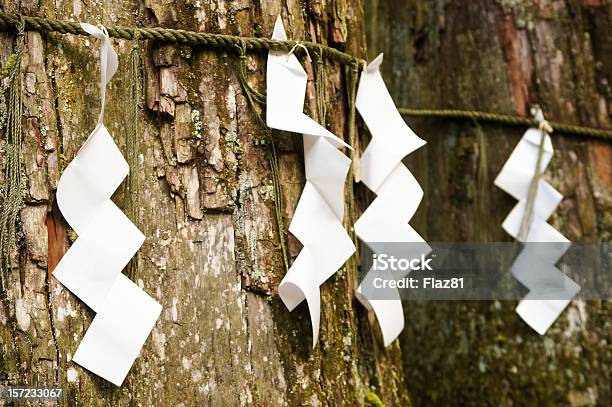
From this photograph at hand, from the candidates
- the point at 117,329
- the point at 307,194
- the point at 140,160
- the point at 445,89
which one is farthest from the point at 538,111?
the point at 117,329

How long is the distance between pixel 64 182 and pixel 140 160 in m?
0.12

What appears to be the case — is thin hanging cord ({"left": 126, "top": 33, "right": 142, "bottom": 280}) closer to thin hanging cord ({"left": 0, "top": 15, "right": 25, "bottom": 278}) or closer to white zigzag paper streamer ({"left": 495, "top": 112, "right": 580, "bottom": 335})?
thin hanging cord ({"left": 0, "top": 15, "right": 25, "bottom": 278})

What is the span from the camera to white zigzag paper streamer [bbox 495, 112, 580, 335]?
1658mm

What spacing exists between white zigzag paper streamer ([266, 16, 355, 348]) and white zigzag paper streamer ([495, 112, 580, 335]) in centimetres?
65

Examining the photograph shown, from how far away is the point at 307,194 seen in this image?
1.19 metres

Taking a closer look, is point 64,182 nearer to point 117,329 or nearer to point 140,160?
point 140,160

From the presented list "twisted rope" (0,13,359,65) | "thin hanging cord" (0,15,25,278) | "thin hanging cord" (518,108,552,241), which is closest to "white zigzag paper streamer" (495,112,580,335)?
"thin hanging cord" (518,108,552,241)

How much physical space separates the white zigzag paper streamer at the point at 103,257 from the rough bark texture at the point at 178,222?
0.08ft

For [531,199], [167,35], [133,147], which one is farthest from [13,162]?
[531,199]

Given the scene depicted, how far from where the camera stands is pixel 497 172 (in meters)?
1.78

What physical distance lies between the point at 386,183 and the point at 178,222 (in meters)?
0.43

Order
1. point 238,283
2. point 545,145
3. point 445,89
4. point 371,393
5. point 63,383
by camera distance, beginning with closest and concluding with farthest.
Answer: point 63,383 < point 238,283 < point 371,393 < point 545,145 < point 445,89

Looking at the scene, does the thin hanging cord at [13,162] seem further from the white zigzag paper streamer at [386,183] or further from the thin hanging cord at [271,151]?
the white zigzag paper streamer at [386,183]

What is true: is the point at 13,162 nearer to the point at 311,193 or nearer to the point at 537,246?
the point at 311,193
